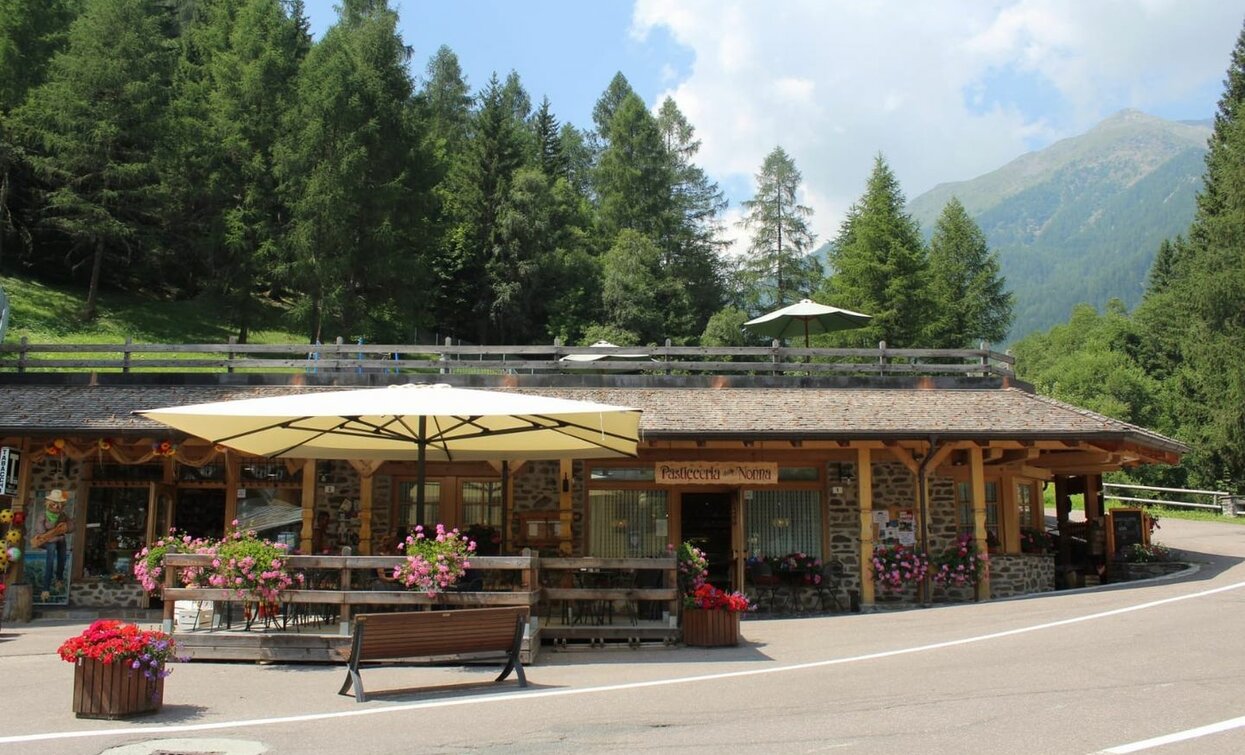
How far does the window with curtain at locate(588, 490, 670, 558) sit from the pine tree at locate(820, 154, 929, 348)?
20.8 meters

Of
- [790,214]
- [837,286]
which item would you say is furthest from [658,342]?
[790,214]

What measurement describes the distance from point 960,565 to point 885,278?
2229cm

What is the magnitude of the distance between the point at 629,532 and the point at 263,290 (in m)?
26.4

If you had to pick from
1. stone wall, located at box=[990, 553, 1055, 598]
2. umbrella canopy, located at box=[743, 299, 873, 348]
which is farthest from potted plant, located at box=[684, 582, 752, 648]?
umbrella canopy, located at box=[743, 299, 873, 348]

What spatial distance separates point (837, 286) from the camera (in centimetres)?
3597

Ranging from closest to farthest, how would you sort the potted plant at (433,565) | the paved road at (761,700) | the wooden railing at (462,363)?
the paved road at (761,700)
the potted plant at (433,565)
the wooden railing at (462,363)

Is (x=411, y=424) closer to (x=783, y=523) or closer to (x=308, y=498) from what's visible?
(x=308, y=498)

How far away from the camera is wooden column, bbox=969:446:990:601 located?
45.3 ft

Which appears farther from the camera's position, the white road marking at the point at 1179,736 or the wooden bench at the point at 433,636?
the wooden bench at the point at 433,636

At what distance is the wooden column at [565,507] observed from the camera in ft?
44.0

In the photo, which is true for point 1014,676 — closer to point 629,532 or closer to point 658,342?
point 629,532

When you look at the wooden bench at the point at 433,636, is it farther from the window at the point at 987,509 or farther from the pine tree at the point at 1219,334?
the pine tree at the point at 1219,334

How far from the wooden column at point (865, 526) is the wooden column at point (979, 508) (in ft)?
4.88

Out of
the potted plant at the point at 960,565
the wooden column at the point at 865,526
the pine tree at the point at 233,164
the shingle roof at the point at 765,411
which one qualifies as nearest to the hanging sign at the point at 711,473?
the shingle roof at the point at 765,411
